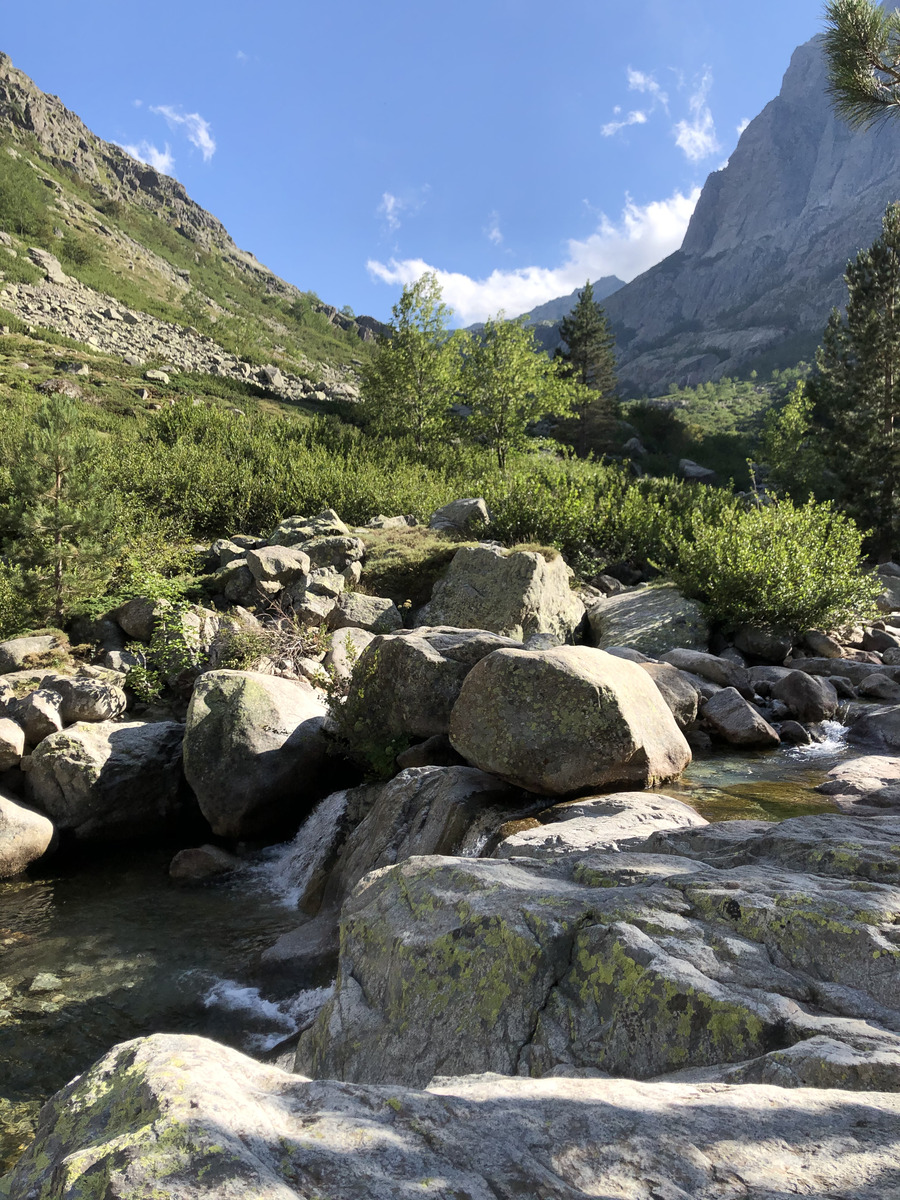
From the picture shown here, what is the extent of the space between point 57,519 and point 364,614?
5.36m

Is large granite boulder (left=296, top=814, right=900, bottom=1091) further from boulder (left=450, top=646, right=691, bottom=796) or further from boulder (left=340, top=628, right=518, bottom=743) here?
boulder (left=340, top=628, right=518, bottom=743)

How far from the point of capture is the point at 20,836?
7527 millimetres

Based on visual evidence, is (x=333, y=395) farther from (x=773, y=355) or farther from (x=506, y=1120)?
(x=773, y=355)

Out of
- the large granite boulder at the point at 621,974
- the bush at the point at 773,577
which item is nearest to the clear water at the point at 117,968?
the large granite boulder at the point at 621,974

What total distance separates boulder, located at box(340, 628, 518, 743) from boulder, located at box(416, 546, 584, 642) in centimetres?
352

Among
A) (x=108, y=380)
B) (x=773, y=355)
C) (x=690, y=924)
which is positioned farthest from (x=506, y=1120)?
(x=773, y=355)

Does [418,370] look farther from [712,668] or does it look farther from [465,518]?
[712,668]

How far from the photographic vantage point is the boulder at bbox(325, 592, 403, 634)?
460 inches

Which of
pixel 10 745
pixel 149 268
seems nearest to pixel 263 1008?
pixel 10 745

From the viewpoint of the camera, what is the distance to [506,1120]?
1.56 m

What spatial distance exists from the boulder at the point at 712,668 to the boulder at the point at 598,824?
5162 mm

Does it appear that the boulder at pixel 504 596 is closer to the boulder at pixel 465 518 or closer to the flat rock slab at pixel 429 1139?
the boulder at pixel 465 518

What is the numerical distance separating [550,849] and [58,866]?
6.49m

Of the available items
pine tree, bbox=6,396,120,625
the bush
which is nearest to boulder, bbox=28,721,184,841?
pine tree, bbox=6,396,120,625
